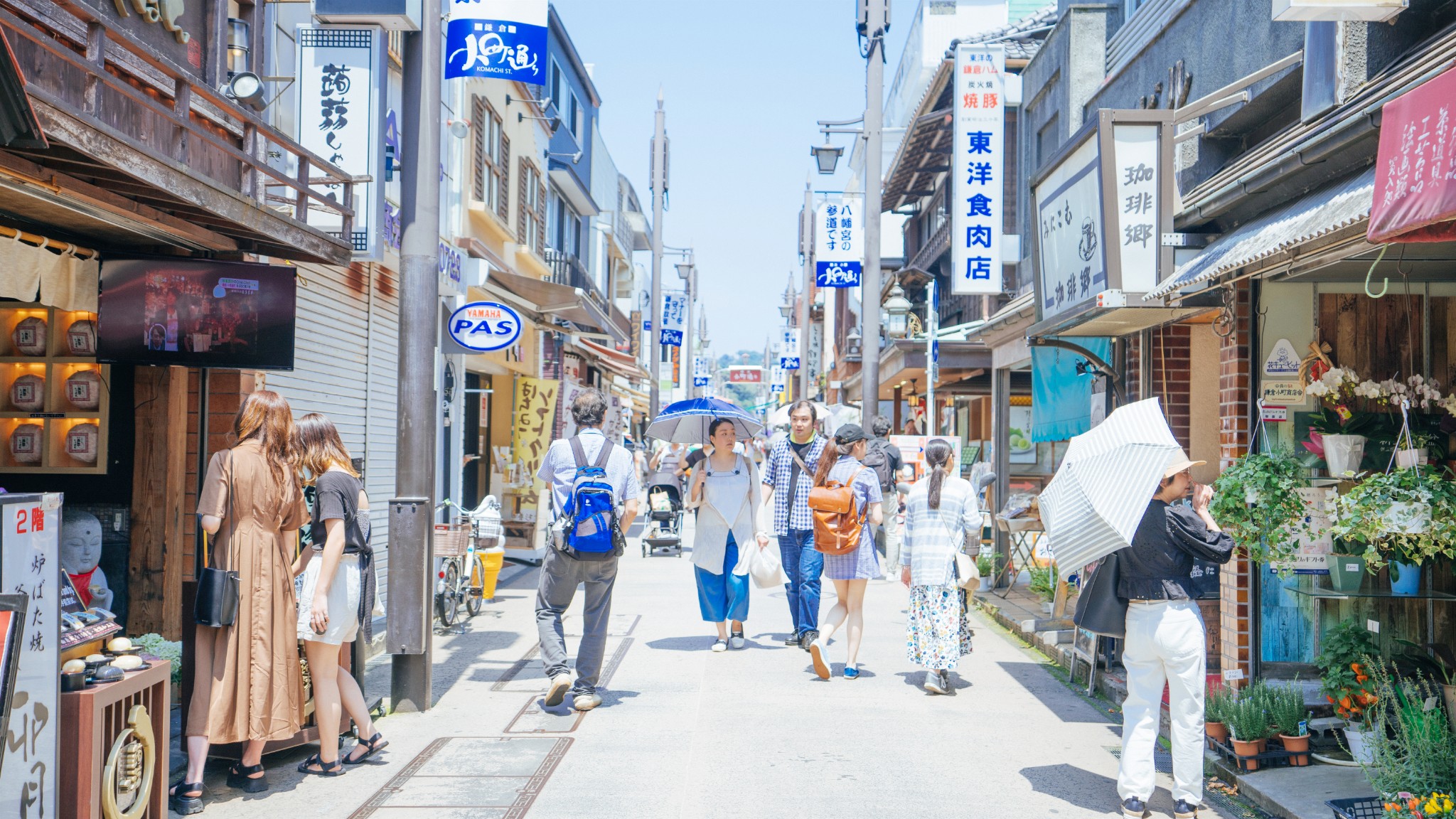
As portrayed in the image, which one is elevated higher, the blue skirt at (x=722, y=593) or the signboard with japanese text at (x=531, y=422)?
the signboard with japanese text at (x=531, y=422)

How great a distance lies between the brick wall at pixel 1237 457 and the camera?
7.02 meters

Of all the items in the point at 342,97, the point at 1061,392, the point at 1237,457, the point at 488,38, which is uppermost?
→ the point at 488,38

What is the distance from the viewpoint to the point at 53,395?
26.0ft

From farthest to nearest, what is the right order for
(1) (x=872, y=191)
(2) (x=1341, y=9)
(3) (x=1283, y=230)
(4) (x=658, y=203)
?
(4) (x=658, y=203) → (1) (x=872, y=191) → (2) (x=1341, y=9) → (3) (x=1283, y=230)

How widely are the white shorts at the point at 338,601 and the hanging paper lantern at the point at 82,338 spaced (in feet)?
9.63

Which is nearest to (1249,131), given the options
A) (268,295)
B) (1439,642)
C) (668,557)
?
(1439,642)

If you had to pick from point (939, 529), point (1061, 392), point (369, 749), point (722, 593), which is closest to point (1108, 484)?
point (939, 529)

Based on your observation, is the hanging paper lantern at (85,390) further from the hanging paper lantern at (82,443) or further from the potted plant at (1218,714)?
the potted plant at (1218,714)

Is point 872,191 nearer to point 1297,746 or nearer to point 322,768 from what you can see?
point 1297,746

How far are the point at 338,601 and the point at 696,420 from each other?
6093mm

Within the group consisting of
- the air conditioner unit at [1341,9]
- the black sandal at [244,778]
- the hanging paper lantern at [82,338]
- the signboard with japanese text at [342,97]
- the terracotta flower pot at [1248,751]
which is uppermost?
the signboard with japanese text at [342,97]

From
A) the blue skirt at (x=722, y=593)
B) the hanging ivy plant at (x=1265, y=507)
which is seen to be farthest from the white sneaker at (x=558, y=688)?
the hanging ivy plant at (x=1265, y=507)

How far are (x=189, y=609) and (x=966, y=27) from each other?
1249 inches

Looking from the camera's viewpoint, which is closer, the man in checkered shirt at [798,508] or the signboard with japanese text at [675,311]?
the man in checkered shirt at [798,508]
